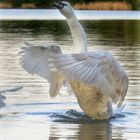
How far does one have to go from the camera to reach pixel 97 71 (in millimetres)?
13172

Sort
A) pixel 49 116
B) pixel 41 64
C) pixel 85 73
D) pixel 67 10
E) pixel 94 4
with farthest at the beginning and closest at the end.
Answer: pixel 94 4 < pixel 41 64 < pixel 49 116 < pixel 67 10 < pixel 85 73

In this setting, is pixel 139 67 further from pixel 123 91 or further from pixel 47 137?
pixel 47 137

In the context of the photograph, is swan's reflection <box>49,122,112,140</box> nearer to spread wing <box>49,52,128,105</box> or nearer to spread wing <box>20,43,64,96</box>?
spread wing <box>49,52,128,105</box>

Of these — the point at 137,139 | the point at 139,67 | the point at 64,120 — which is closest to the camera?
the point at 137,139

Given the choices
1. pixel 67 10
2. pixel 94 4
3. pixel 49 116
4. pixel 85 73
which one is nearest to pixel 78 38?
pixel 67 10

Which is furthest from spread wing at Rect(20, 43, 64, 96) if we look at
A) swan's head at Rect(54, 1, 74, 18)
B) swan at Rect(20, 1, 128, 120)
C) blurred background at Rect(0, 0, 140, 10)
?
blurred background at Rect(0, 0, 140, 10)

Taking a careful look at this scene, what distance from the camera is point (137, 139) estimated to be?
1161cm

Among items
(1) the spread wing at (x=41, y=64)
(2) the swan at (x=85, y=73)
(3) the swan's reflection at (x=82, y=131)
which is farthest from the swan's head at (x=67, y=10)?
(3) the swan's reflection at (x=82, y=131)

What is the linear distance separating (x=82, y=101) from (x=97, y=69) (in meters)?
0.60

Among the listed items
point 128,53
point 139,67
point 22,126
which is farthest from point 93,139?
point 128,53

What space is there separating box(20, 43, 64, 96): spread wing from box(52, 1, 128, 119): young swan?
0.59m

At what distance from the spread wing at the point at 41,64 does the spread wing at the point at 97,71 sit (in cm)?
91

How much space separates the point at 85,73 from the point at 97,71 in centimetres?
29

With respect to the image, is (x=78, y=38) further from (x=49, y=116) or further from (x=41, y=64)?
(x=49, y=116)
